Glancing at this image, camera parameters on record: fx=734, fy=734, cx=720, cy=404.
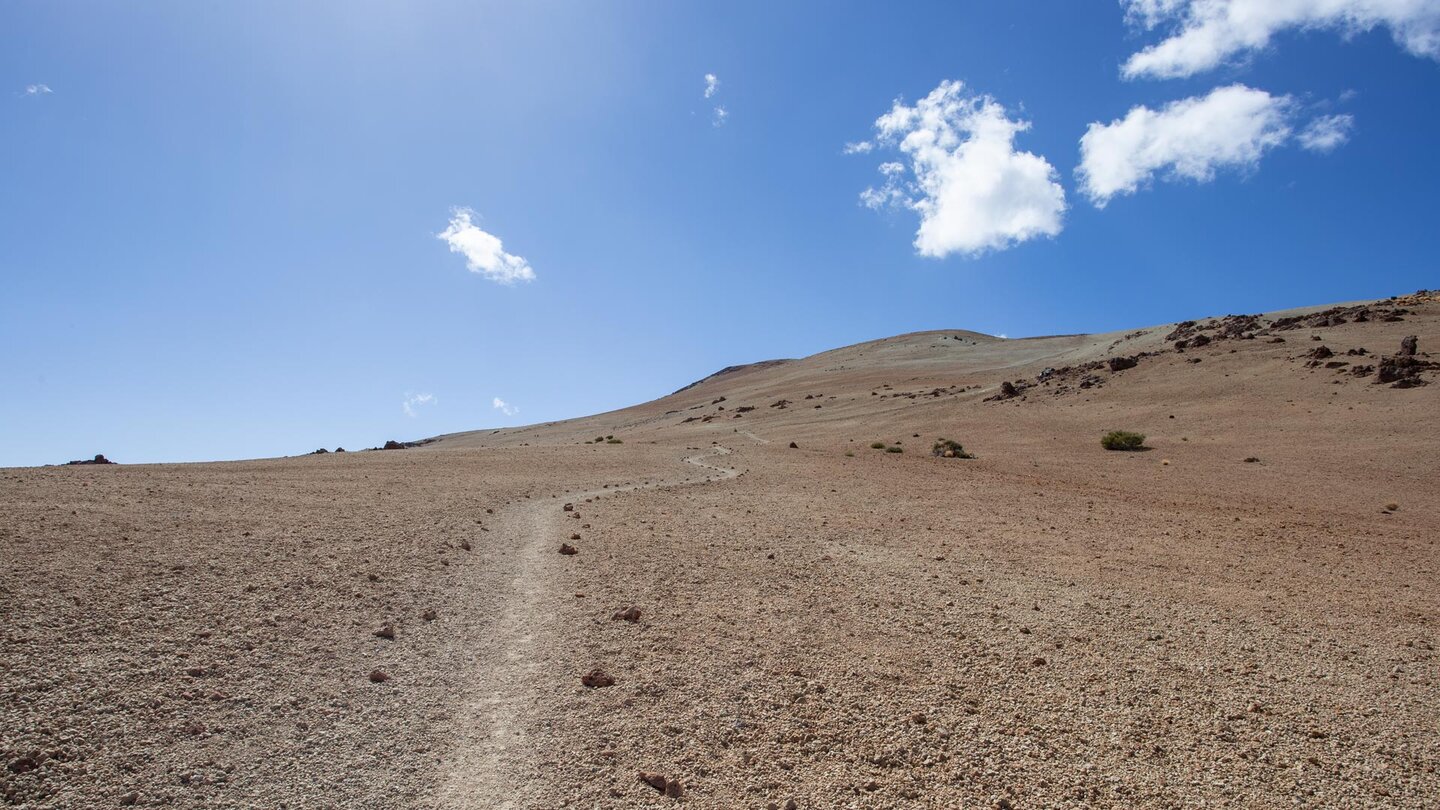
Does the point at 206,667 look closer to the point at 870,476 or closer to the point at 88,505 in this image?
the point at 88,505

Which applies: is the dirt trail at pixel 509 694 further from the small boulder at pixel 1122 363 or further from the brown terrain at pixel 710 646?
the small boulder at pixel 1122 363

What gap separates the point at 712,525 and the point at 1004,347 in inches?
2856

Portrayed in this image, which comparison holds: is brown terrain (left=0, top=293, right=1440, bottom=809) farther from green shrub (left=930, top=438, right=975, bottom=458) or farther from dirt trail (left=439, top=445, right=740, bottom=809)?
green shrub (left=930, top=438, right=975, bottom=458)

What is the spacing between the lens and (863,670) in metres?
6.75

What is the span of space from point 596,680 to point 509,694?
73cm

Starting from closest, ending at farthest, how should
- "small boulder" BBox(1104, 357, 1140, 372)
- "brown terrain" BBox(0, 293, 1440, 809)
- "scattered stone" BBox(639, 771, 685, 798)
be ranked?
"scattered stone" BBox(639, 771, 685, 798) → "brown terrain" BBox(0, 293, 1440, 809) → "small boulder" BBox(1104, 357, 1140, 372)

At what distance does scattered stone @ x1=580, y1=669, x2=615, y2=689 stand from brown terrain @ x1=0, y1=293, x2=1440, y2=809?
2 centimetres

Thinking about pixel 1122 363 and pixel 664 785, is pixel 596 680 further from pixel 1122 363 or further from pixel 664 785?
pixel 1122 363

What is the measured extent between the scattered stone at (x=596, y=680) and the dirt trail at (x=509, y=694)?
383mm

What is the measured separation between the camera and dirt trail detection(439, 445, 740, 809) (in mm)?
4812

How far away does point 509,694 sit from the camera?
20.2 ft

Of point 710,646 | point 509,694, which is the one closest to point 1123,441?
point 710,646

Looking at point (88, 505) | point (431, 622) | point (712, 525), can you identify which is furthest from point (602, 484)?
point (431, 622)

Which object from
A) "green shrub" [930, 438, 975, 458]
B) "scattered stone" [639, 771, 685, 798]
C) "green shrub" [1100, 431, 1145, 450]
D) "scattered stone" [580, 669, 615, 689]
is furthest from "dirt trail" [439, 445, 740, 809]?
"green shrub" [1100, 431, 1145, 450]
